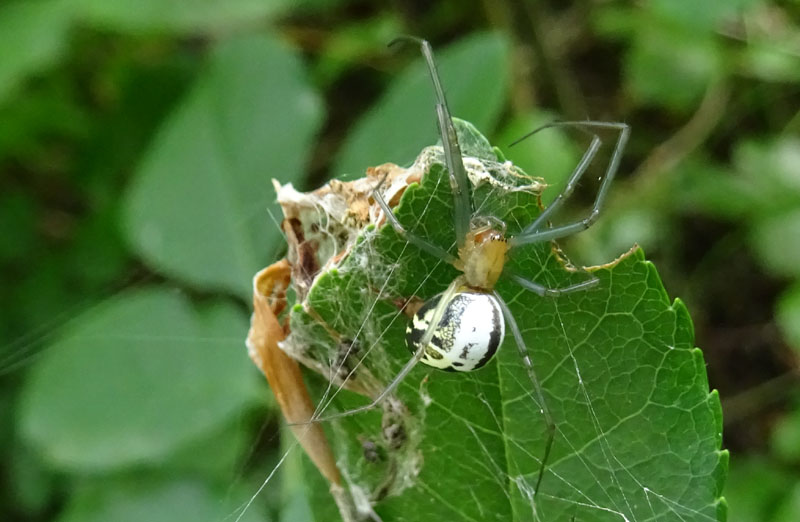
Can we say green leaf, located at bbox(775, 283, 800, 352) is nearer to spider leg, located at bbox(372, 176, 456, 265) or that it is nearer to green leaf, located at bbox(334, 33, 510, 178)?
green leaf, located at bbox(334, 33, 510, 178)

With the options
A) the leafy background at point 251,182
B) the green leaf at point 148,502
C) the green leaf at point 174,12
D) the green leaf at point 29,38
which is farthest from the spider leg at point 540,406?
the green leaf at point 29,38

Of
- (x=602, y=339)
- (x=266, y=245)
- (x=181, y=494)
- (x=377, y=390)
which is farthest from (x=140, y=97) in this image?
(x=602, y=339)

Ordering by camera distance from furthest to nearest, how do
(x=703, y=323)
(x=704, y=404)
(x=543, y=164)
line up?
(x=703, y=323), (x=543, y=164), (x=704, y=404)

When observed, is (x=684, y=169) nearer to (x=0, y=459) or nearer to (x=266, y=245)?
(x=266, y=245)

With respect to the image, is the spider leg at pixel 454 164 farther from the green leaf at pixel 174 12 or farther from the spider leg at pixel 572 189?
the green leaf at pixel 174 12

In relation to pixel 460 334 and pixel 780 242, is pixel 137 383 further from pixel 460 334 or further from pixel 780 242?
pixel 780 242

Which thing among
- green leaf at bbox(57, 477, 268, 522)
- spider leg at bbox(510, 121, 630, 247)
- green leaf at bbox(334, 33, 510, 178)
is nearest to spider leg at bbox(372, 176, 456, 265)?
spider leg at bbox(510, 121, 630, 247)

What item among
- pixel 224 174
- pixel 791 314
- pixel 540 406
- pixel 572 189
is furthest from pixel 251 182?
pixel 791 314
